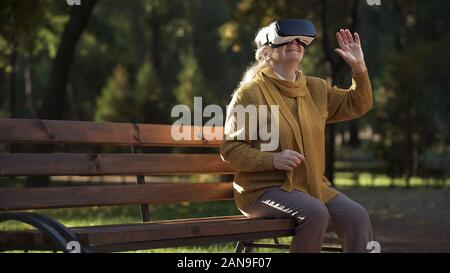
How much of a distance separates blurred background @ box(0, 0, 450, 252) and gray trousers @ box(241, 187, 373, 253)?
2995 millimetres

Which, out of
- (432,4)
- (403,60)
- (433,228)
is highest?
(432,4)

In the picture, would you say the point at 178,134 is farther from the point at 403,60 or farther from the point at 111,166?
the point at 403,60

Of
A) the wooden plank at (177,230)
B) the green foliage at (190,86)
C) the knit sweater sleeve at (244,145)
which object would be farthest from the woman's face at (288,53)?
the green foliage at (190,86)

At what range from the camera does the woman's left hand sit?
5766mm

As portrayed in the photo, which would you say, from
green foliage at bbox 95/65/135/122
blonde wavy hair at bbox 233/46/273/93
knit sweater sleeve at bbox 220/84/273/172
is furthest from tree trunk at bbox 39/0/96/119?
knit sweater sleeve at bbox 220/84/273/172

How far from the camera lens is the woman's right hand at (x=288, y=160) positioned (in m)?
5.28

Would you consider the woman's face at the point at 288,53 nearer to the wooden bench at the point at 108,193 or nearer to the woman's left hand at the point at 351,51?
the woman's left hand at the point at 351,51

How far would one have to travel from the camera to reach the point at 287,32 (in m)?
5.60

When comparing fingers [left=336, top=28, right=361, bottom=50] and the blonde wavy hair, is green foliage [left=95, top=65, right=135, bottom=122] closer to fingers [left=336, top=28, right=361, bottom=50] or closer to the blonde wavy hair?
the blonde wavy hair

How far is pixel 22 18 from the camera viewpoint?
18484mm

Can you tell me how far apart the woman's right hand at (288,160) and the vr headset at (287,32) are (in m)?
0.78

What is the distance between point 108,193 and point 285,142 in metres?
1.11
